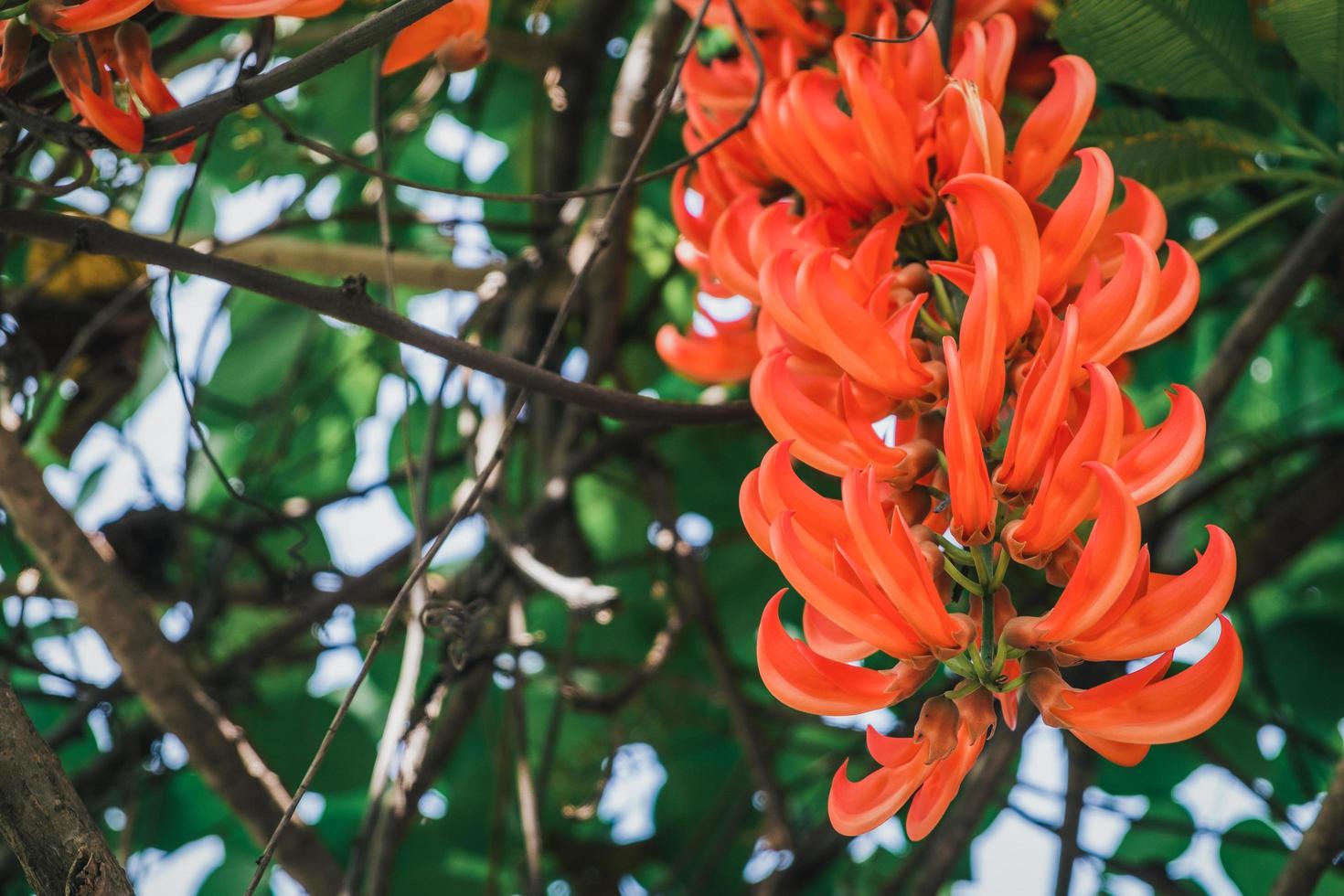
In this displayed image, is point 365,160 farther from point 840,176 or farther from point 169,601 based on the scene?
point 840,176

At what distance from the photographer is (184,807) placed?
1.39 meters

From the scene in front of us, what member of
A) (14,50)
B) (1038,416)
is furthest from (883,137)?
(14,50)

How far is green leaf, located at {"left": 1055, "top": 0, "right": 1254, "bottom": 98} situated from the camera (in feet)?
2.45

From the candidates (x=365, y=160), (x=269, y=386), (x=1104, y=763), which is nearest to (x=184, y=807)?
(x=269, y=386)

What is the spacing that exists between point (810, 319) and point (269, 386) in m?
1.17

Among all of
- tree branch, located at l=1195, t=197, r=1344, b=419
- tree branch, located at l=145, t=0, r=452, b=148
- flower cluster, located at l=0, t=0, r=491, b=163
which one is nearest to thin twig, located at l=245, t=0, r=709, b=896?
tree branch, located at l=145, t=0, r=452, b=148

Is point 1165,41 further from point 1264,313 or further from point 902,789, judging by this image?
point 902,789

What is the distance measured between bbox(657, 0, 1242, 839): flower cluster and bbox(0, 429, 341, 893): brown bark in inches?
21.1

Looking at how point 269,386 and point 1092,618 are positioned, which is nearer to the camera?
point 1092,618

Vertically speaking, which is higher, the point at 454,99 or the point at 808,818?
the point at 454,99

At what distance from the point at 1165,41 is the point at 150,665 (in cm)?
81

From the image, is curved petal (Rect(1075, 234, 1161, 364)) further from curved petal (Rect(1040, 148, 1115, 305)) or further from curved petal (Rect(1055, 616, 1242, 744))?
curved petal (Rect(1055, 616, 1242, 744))

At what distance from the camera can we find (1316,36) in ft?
2.46

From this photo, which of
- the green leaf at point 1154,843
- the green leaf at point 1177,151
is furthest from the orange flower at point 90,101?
the green leaf at point 1154,843
